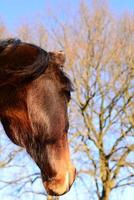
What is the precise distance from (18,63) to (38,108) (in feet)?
0.48

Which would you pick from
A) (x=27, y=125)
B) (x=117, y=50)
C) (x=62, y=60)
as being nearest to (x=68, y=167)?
(x=27, y=125)

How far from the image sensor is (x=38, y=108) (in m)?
1.52

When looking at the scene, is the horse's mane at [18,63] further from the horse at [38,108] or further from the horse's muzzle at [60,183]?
the horse's muzzle at [60,183]

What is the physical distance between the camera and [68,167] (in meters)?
1.52

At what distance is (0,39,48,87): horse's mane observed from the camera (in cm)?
147

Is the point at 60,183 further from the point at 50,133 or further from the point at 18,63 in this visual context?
the point at 18,63

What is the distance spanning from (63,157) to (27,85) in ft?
0.77

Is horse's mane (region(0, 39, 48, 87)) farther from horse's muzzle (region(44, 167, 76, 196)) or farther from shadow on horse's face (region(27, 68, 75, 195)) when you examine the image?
horse's muzzle (region(44, 167, 76, 196))

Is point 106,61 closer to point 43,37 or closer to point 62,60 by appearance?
point 43,37

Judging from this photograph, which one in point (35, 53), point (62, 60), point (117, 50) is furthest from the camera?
point (117, 50)

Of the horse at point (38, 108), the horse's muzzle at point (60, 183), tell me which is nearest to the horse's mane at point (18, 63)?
the horse at point (38, 108)

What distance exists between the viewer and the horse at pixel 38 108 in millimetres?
1482

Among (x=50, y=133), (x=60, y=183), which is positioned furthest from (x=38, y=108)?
(x=60, y=183)

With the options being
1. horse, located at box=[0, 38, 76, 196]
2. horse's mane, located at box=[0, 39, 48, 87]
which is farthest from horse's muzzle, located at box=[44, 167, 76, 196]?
horse's mane, located at box=[0, 39, 48, 87]
